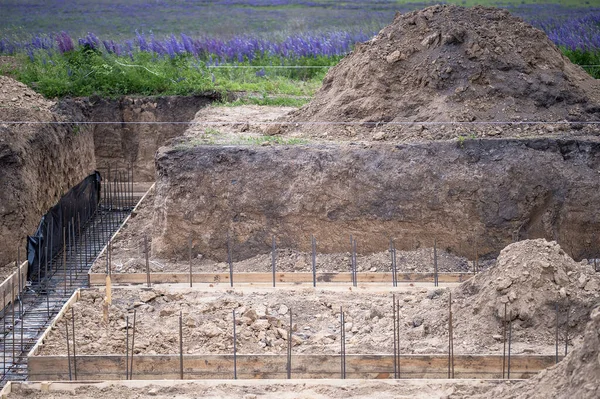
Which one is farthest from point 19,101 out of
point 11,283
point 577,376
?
point 577,376

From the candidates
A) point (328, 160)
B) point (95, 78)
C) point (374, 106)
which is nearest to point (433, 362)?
point (328, 160)

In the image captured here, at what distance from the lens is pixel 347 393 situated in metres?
7.21

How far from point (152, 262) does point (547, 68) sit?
6.03 m

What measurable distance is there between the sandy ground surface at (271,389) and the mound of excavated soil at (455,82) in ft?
16.2

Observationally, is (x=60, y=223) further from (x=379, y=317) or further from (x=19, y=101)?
(x=379, y=317)

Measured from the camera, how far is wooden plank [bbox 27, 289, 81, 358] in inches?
319

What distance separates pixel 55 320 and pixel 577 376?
498cm

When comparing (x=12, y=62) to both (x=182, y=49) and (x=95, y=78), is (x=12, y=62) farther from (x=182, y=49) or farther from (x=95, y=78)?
(x=182, y=49)

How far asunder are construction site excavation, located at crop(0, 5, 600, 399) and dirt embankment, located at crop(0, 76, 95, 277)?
0.04 meters

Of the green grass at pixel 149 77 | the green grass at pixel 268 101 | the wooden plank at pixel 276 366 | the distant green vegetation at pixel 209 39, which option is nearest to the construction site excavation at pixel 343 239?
the wooden plank at pixel 276 366

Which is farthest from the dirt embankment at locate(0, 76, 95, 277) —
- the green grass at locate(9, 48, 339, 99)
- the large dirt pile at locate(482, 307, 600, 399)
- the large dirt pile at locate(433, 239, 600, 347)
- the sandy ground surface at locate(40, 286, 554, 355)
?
the large dirt pile at locate(482, 307, 600, 399)

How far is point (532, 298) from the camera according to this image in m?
8.38

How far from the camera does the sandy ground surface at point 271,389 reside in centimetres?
716

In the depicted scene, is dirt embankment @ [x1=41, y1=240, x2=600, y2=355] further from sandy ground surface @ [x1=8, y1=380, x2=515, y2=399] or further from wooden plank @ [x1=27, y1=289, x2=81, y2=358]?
sandy ground surface @ [x1=8, y1=380, x2=515, y2=399]
